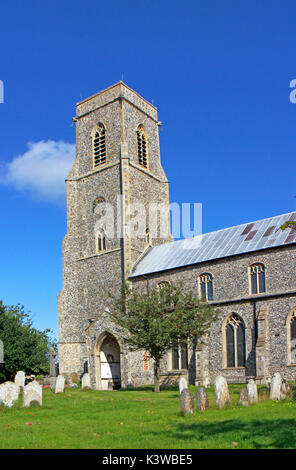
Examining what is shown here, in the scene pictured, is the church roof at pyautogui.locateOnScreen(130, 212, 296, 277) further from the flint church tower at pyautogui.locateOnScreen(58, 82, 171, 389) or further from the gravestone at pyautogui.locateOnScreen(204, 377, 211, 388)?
the gravestone at pyautogui.locateOnScreen(204, 377, 211, 388)

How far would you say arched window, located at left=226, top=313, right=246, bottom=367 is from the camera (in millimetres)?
26073

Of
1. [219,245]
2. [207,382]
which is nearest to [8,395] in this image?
[207,382]

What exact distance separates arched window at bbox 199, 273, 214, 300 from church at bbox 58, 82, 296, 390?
6cm

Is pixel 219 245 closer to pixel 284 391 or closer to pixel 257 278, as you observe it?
pixel 257 278

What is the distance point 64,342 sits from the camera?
35812 mm

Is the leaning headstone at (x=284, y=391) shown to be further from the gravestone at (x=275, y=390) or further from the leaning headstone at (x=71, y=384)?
the leaning headstone at (x=71, y=384)

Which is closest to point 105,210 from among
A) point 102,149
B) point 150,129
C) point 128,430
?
point 102,149

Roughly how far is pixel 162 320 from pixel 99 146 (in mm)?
19673

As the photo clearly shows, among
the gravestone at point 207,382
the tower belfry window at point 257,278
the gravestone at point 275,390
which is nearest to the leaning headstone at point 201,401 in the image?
the gravestone at point 275,390

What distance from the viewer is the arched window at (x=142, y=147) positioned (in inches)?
1537

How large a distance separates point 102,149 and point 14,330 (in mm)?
15957

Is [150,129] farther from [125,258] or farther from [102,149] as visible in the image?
[125,258]

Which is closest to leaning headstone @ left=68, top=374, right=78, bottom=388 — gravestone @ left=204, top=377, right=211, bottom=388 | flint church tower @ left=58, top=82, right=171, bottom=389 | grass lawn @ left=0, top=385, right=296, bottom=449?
flint church tower @ left=58, top=82, right=171, bottom=389

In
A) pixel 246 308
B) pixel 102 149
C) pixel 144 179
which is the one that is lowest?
pixel 246 308
